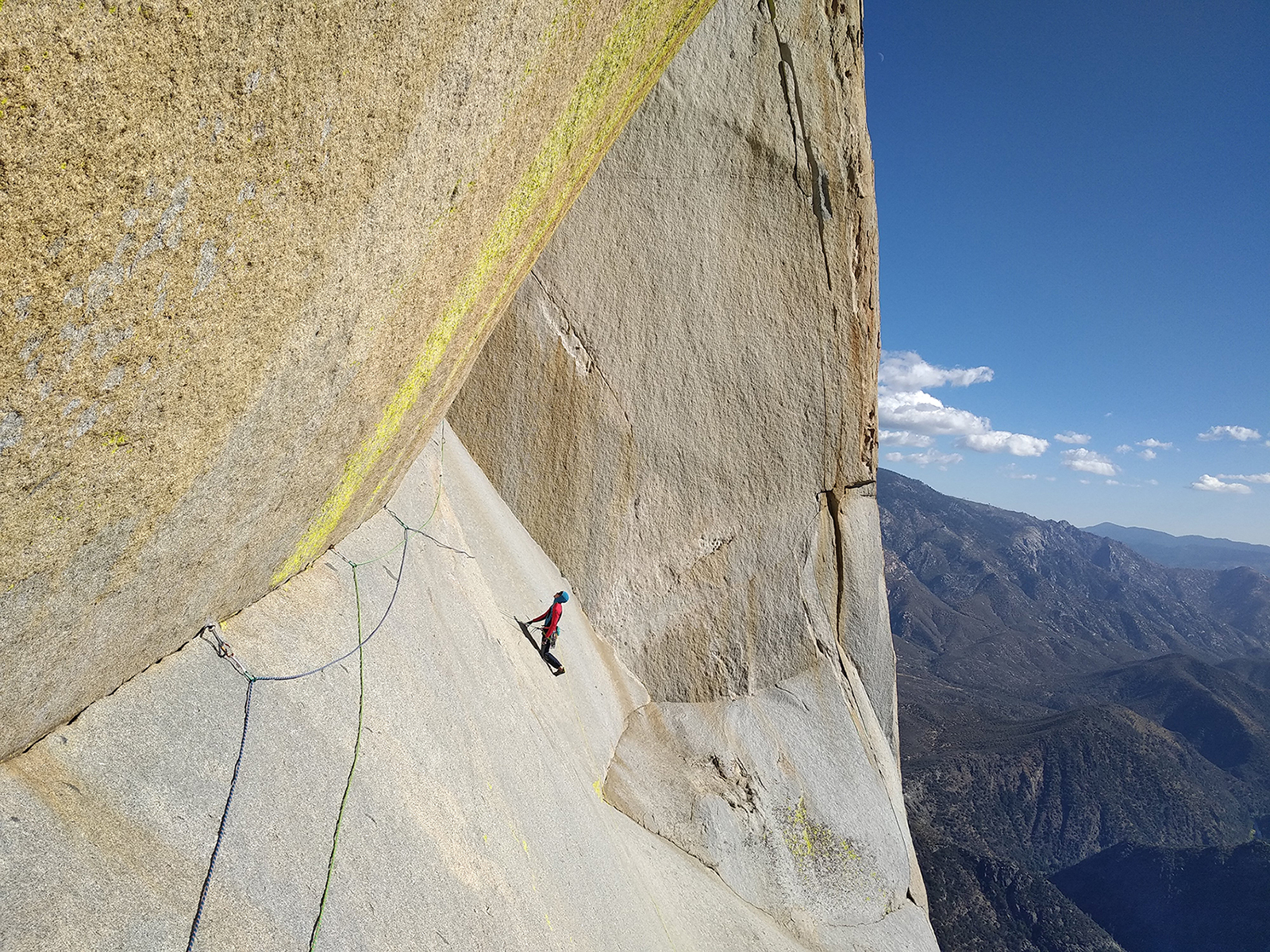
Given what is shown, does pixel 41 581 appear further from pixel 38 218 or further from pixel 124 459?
pixel 38 218

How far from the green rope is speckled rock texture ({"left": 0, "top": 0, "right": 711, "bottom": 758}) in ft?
2.39

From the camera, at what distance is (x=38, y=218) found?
1781 millimetres

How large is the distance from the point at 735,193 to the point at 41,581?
1062cm

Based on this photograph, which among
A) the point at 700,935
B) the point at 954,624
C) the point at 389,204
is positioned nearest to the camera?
the point at 389,204

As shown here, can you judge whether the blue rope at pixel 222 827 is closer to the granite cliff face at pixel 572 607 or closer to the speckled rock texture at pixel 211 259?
the granite cliff face at pixel 572 607

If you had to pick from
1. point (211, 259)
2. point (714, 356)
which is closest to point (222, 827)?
point (211, 259)

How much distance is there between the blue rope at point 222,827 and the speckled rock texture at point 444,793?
1.2 inches

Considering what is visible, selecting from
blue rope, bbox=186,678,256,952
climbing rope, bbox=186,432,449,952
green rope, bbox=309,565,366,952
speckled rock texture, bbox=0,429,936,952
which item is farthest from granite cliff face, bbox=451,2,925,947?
blue rope, bbox=186,678,256,952

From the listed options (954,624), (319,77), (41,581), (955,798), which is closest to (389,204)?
(319,77)

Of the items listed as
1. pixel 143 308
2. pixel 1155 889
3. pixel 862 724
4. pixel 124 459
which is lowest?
pixel 1155 889

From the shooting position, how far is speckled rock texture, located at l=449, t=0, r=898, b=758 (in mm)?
11023

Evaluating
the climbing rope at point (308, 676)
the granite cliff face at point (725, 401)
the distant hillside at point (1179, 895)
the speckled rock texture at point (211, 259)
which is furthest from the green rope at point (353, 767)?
the distant hillside at point (1179, 895)

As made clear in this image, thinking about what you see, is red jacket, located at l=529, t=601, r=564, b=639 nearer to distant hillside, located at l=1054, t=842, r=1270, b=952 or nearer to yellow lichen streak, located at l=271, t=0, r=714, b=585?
yellow lichen streak, located at l=271, t=0, r=714, b=585

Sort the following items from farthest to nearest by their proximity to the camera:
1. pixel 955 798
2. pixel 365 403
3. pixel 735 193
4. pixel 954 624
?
1. pixel 954 624
2. pixel 955 798
3. pixel 735 193
4. pixel 365 403
